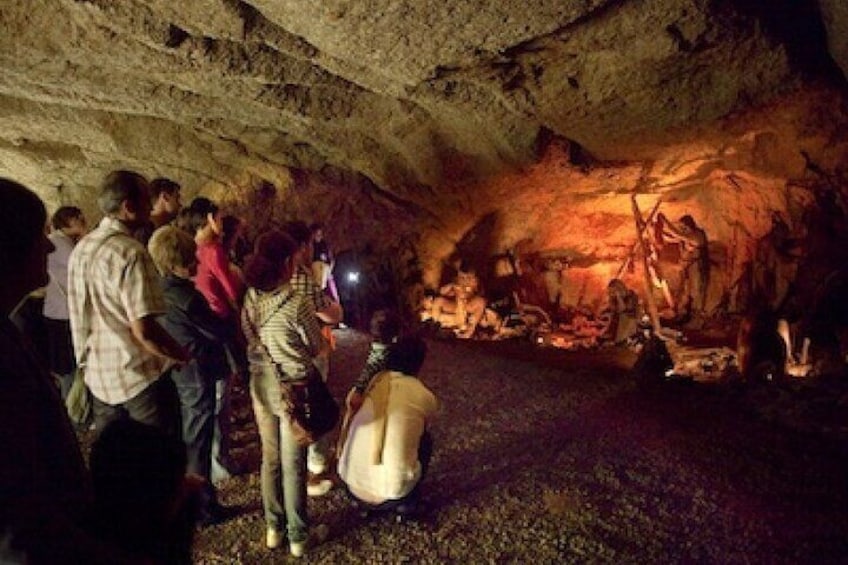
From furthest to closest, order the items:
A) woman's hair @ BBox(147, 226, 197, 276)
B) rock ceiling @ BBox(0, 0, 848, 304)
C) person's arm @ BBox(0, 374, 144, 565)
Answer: rock ceiling @ BBox(0, 0, 848, 304), woman's hair @ BBox(147, 226, 197, 276), person's arm @ BBox(0, 374, 144, 565)

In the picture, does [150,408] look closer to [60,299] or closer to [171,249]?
[171,249]

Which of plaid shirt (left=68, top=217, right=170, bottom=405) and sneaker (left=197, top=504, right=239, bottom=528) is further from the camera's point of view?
sneaker (left=197, top=504, right=239, bottom=528)

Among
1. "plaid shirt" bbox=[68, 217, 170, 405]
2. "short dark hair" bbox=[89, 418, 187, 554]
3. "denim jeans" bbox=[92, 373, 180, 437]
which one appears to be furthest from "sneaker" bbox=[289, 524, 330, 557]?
"short dark hair" bbox=[89, 418, 187, 554]

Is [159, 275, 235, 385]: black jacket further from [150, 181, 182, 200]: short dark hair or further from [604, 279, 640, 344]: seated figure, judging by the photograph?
[604, 279, 640, 344]: seated figure

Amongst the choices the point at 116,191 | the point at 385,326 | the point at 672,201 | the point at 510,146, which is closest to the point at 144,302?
the point at 116,191

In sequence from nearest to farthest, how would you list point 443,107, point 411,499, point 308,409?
1. point 308,409
2. point 411,499
3. point 443,107

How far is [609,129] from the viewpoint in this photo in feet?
25.6

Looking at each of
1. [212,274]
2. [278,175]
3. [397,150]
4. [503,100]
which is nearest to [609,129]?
[503,100]

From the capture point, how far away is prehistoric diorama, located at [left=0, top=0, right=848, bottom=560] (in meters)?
5.50

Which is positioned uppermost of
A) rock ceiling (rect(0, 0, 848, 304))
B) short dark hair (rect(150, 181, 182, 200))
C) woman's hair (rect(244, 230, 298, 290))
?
rock ceiling (rect(0, 0, 848, 304))

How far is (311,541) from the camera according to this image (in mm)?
3490

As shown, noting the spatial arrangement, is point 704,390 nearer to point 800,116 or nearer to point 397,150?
point 800,116

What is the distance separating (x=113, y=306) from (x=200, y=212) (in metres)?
1.65

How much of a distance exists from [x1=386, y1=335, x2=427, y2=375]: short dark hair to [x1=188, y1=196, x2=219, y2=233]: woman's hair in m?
1.91
